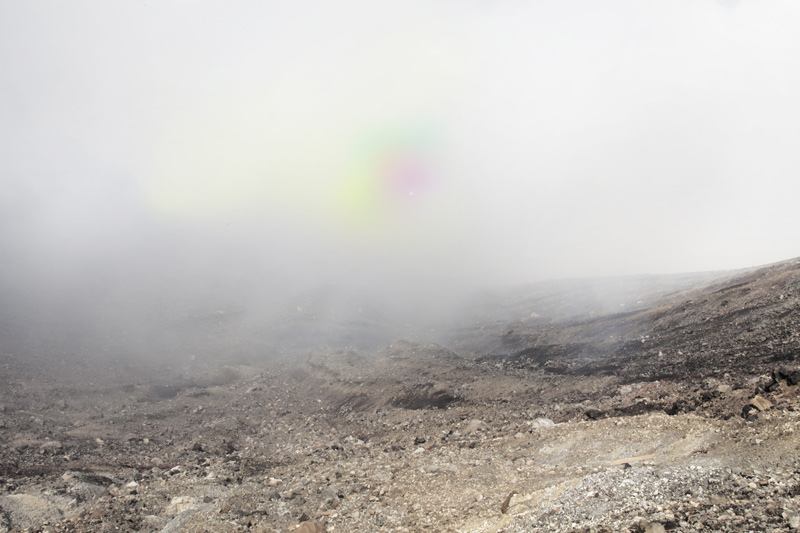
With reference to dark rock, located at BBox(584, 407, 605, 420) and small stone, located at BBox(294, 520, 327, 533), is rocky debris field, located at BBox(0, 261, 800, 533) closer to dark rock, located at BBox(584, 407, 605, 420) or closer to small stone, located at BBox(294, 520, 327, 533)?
small stone, located at BBox(294, 520, 327, 533)

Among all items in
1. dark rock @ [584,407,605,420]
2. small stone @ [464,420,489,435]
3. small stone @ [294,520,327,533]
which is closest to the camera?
small stone @ [294,520,327,533]

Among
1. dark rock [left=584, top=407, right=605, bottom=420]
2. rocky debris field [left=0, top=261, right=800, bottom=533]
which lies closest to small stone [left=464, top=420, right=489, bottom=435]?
rocky debris field [left=0, top=261, right=800, bottom=533]

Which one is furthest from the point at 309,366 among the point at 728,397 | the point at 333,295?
the point at 333,295

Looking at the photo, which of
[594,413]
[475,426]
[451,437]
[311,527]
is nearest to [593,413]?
[594,413]

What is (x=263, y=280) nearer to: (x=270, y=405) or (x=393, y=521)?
(x=270, y=405)

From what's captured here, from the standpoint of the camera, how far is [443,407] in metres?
14.8

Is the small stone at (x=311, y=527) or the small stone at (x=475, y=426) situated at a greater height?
the small stone at (x=311, y=527)

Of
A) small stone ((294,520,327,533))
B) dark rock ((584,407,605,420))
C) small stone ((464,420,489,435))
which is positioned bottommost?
small stone ((464,420,489,435))

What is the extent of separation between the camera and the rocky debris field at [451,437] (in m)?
6.07

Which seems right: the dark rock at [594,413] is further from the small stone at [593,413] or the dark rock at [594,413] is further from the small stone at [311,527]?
the small stone at [311,527]

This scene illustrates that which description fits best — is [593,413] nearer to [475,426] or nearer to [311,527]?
[475,426]

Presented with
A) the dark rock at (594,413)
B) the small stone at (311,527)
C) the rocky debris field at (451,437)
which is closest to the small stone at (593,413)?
the dark rock at (594,413)

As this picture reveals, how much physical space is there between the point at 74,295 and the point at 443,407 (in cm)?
3332

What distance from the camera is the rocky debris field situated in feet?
19.9
